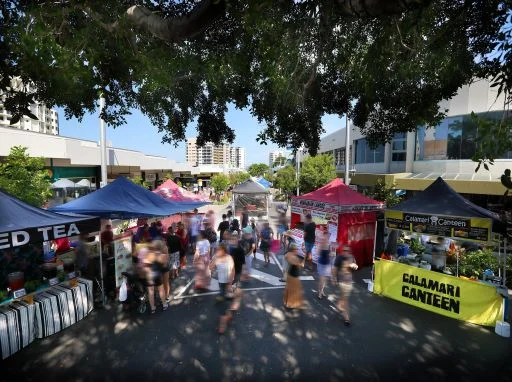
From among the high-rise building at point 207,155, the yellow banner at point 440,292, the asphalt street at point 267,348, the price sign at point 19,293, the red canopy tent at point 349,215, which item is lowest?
the asphalt street at point 267,348

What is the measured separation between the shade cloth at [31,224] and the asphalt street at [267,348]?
1972 millimetres

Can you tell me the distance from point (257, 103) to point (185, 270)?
5.77 m

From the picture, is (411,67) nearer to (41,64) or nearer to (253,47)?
(253,47)

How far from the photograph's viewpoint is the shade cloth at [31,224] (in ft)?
16.8

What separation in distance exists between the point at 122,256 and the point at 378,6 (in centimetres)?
744

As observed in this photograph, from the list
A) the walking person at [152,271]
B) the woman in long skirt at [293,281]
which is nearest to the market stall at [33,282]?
the walking person at [152,271]

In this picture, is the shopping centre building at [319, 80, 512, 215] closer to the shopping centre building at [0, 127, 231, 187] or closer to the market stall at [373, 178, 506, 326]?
the market stall at [373, 178, 506, 326]

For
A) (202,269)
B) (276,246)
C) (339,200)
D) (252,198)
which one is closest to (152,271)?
(202,269)

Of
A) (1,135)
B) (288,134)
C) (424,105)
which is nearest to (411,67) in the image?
(424,105)

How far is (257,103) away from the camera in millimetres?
8508

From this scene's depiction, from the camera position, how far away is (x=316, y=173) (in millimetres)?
27312

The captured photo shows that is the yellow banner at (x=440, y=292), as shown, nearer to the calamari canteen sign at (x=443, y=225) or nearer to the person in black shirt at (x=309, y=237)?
the calamari canteen sign at (x=443, y=225)

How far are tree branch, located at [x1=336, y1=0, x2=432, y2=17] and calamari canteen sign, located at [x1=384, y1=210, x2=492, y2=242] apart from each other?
6703 millimetres

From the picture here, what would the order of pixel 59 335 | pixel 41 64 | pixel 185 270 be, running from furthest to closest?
pixel 185 270, pixel 59 335, pixel 41 64
